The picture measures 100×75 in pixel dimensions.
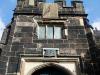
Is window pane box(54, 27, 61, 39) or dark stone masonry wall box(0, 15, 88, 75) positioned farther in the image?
window pane box(54, 27, 61, 39)

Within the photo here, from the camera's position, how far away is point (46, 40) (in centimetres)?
989

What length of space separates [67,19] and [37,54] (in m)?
2.23

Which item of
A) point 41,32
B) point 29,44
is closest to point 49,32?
point 41,32

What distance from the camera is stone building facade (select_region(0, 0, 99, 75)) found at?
902 centimetres

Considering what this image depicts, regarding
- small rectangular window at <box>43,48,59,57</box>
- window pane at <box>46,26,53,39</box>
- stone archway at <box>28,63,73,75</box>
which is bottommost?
stone archway at <box>28,63,73,75</box>

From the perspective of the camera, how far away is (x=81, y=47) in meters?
9.62

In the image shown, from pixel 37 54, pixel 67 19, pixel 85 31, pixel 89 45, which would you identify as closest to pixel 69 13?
pixel 67 19

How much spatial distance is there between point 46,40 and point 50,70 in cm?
133

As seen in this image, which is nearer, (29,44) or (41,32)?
(29,44)

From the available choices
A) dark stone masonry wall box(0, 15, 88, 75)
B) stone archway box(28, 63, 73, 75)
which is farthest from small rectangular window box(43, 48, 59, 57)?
stone archway box(28, 63, 73, 75)

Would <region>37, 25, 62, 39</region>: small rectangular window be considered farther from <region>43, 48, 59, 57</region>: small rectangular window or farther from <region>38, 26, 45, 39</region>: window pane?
<region>43, 48, 59, 57</region>: small rectangular window

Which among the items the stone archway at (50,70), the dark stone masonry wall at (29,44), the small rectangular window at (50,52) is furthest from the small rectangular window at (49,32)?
the stone archway at (50,70)

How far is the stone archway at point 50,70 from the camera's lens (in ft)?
29.3

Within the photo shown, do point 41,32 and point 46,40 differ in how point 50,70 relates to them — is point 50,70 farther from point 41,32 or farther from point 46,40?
point 41,32
